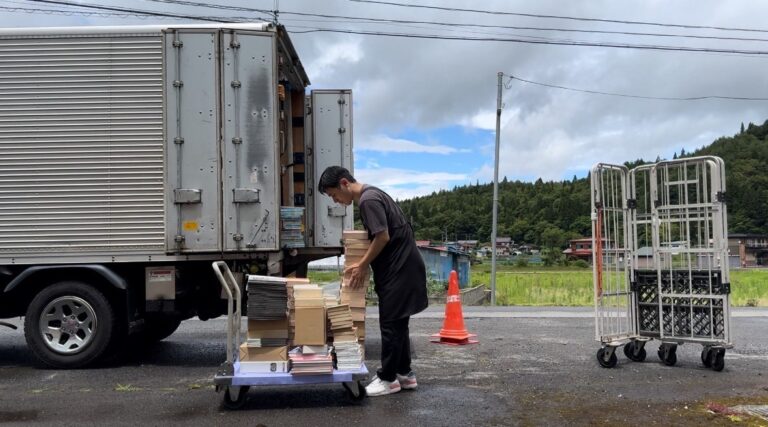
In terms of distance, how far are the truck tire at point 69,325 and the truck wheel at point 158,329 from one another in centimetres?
122

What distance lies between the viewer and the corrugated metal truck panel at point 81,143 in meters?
6.37

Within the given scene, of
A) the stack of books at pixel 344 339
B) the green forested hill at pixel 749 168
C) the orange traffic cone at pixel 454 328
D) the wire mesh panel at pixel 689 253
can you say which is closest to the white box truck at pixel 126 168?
the stack of books at pixel 344 339

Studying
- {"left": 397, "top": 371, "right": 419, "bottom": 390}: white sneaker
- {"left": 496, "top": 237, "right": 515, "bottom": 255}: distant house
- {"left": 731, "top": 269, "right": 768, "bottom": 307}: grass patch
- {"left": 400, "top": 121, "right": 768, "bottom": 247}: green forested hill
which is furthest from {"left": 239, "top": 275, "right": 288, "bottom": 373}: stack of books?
{"left": 496, "top": 237, "right": 515, "bottom": 255}: distant house

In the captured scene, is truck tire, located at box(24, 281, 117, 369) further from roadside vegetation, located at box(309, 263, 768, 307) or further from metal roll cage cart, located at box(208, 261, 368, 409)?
roadside vegetation, located at box(309, 263, 768, 307)

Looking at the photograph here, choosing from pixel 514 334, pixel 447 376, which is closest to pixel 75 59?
pixel 447 376

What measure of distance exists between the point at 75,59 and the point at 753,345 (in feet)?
28.7

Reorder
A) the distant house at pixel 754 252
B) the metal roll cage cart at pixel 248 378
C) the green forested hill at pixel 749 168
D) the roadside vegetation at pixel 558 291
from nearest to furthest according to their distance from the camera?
the metal roll cage cart at pixel 248 378, the roadside vegetation at pixel 558 291, the green forested hill at pixel 749 168, the distant house at pixel 754 252

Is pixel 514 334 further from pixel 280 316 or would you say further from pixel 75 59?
pixel 75 59

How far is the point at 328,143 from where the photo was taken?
7852mm

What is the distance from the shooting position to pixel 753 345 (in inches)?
316

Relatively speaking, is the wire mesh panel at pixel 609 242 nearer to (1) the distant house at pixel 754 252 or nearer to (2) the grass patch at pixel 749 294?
(2) the grass patch at pixel 749 294

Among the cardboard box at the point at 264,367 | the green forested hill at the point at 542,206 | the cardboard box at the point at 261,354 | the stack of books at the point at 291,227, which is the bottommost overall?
the cardboard box at the point at 264,367

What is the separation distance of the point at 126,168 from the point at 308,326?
2834mm

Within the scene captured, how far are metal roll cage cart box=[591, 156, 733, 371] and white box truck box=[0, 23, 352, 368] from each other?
11.6 feet
